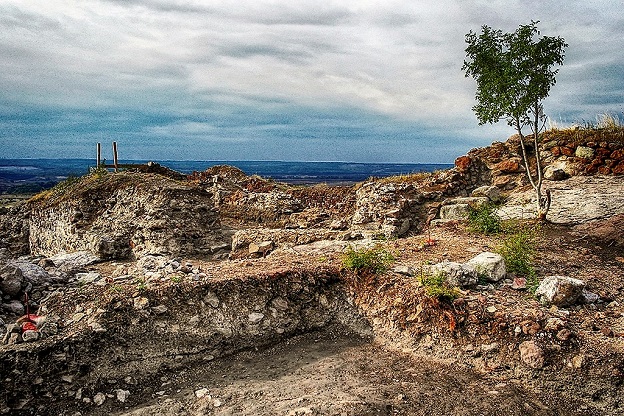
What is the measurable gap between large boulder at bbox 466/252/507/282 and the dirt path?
71.5 inches

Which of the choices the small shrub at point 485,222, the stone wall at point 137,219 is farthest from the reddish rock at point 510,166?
the stone wall at point 137,219

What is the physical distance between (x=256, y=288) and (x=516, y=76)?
7452mm

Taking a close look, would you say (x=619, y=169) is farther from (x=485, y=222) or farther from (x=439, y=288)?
(x=439, y=288)

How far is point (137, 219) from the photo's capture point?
1199cm

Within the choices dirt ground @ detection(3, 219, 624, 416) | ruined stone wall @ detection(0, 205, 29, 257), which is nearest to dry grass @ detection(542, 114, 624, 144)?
dirt ground @ detection(3, 219, 624, 416)

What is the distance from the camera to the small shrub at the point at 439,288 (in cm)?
645

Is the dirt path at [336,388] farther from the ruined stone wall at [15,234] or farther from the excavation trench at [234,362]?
the ruined stone wall at [15,234]

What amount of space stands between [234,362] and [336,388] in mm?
1621

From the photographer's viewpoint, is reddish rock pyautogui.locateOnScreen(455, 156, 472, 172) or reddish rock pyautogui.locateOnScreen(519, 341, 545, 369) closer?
reddish rock pyautogui.locateOnScreen(519, 341, 545, 369)

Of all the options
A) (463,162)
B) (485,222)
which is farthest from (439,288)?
(463,162)

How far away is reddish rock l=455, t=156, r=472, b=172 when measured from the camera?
1616 cm

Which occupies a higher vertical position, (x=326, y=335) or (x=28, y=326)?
(x=28, y=326)

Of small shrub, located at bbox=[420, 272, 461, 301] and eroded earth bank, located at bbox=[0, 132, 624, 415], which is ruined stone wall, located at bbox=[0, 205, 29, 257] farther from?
small shrub, located at bbox=[420, 272, 461, 301]

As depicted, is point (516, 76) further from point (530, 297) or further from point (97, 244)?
point (97, 244)
